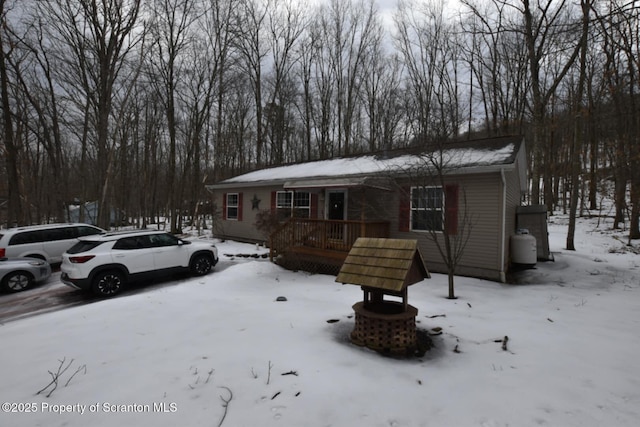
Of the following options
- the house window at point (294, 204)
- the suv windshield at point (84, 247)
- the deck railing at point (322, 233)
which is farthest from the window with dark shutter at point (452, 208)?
the suv windshield at point (84, 247)

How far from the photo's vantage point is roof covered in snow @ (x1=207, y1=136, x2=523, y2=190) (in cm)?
738

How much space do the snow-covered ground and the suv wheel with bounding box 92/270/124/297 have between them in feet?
4.09

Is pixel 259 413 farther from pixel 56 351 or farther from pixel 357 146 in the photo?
pixel 357 146

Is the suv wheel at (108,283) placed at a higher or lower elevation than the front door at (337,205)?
lower

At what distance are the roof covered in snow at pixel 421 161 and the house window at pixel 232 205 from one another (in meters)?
1.37

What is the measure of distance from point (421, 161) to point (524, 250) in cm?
392

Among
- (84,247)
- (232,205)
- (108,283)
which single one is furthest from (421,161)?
(232,205)

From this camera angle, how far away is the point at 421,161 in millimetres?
8016

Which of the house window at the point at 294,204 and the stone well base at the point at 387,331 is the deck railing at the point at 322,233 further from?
the stone well base at the point at 387,331

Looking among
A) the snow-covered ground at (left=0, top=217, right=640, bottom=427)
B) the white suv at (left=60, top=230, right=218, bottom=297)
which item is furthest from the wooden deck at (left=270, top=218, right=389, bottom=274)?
the white suv at (left=60, top=230, right=218, bottom=297)

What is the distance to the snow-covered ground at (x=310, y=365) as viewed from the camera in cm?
262

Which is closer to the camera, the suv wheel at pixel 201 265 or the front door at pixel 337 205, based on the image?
the suv wheel at pixel 201 265

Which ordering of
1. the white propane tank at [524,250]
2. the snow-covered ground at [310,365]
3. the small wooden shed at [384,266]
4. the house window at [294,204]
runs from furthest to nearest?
the house window at [294,204] < the white propane tank at [524,250] < the small wooden shed at [384,266] < the snow-covered ground at [310,365]

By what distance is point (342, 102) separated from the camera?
883 inches
